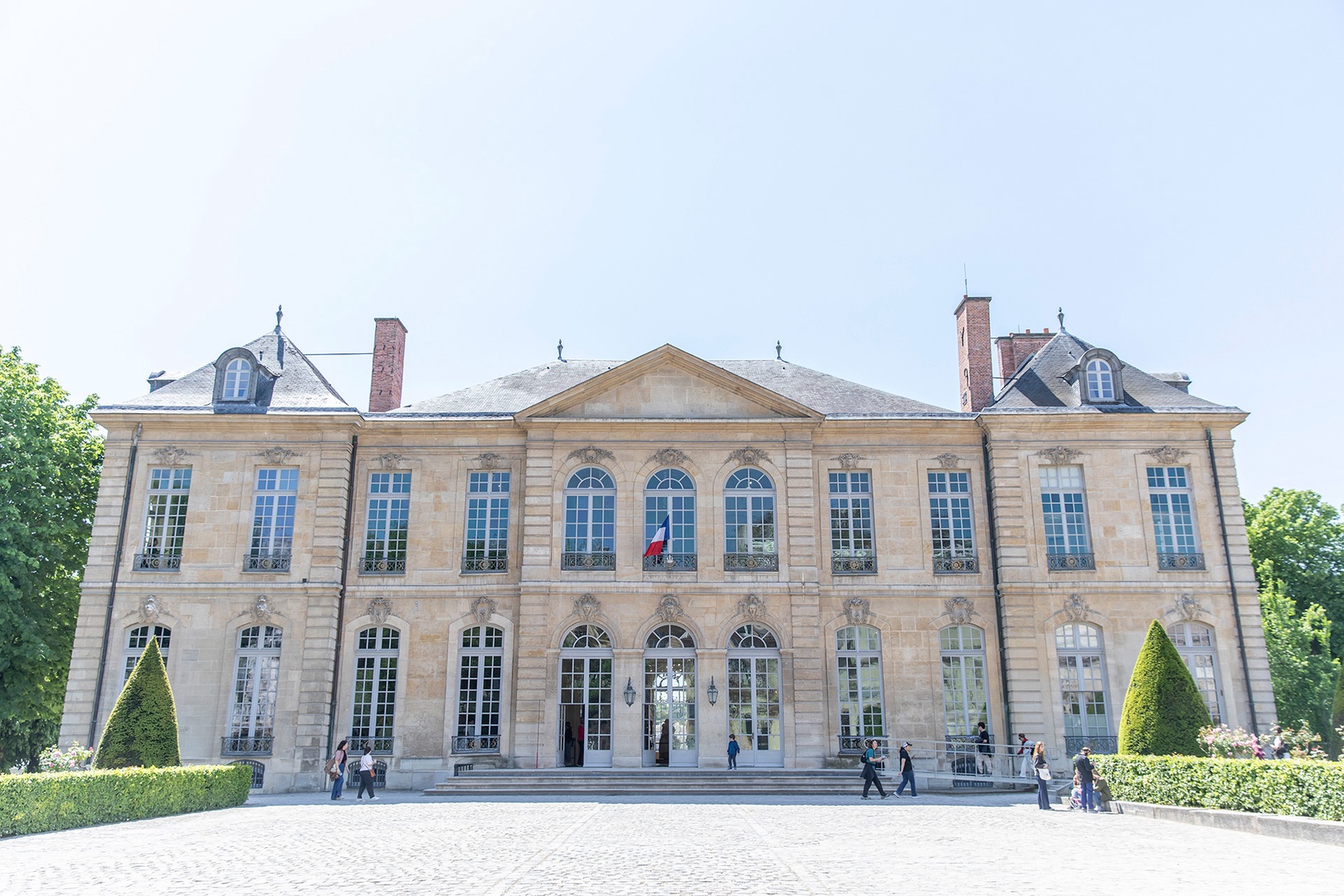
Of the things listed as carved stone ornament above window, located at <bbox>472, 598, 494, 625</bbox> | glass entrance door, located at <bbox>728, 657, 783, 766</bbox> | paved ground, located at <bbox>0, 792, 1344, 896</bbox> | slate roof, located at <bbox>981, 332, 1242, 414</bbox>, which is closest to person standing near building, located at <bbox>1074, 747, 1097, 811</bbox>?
paved ground, located at <bbox>0, 792, 1344, 896</bbox>

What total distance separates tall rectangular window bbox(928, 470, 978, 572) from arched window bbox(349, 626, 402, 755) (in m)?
11.7

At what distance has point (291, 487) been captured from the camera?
21.6 metres

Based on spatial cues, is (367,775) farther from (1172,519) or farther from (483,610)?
(1172,519)

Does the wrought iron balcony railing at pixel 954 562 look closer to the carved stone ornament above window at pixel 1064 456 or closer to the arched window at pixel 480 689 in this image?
the carved stone ornament above window at pixel 1064 456

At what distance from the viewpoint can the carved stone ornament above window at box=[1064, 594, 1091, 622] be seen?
20.7 m

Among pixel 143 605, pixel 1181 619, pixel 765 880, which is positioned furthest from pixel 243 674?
pixel 1181 619

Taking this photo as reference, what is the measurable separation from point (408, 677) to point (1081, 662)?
45.7 feet

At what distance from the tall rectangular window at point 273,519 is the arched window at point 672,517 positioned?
7596 millimetres

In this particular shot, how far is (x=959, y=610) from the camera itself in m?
21.0

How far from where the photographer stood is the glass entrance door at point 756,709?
20.2 metres

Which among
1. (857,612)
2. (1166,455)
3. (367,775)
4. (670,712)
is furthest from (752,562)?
(1166,455)

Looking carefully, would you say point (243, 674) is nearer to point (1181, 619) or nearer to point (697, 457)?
point (697, 457)

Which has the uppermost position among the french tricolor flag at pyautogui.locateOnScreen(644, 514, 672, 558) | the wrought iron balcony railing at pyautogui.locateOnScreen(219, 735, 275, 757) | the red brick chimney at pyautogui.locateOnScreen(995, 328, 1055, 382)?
the red brick chimney at pyautogui.locateOnScreen(995, 328, 1055, 382)

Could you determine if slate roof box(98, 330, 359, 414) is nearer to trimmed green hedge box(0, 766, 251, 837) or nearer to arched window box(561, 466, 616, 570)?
arched window box(561, 466, 616, 570)
